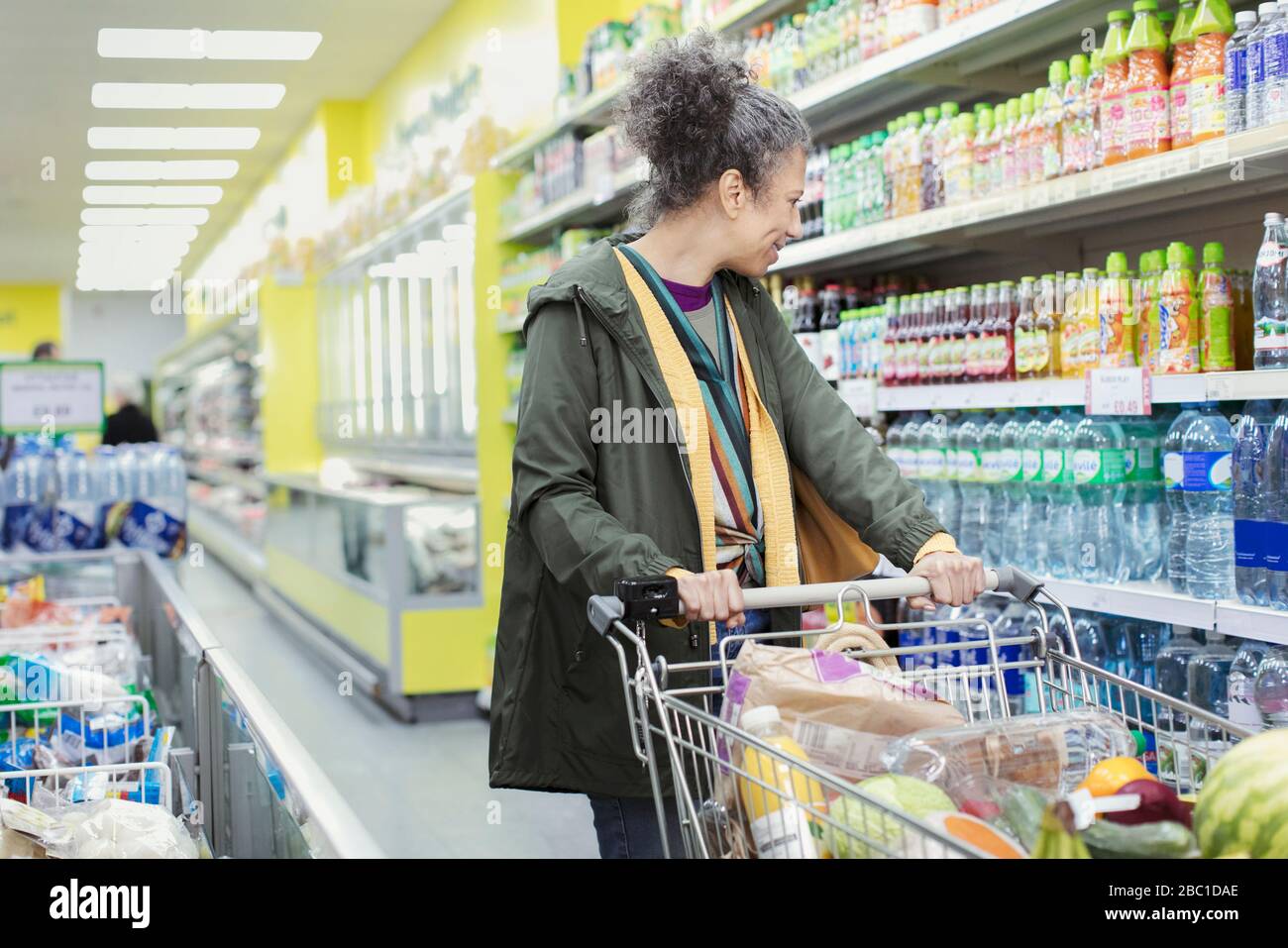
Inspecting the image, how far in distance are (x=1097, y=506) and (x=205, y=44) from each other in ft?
22.6

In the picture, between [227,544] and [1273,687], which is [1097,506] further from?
[227,544]

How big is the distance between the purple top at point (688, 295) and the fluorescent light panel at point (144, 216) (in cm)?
1380

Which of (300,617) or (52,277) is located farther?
(52,277)

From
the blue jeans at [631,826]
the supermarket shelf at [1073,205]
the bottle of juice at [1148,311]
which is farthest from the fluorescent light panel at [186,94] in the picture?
the blue jeans at [631,826]

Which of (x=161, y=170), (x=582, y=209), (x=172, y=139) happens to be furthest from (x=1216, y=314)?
(x=161, y=170)

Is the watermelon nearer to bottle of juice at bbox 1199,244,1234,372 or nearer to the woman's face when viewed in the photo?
the woman's face

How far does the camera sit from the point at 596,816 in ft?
6.40

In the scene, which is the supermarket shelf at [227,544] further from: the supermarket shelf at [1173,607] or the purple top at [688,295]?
the purple top at [688,295]

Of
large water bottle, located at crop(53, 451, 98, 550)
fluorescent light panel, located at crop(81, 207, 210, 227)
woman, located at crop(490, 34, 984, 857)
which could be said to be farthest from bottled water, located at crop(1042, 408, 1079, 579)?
fluorescent light panel, located at crop(81, 207, 210, 227)

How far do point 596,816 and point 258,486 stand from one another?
10652mm
